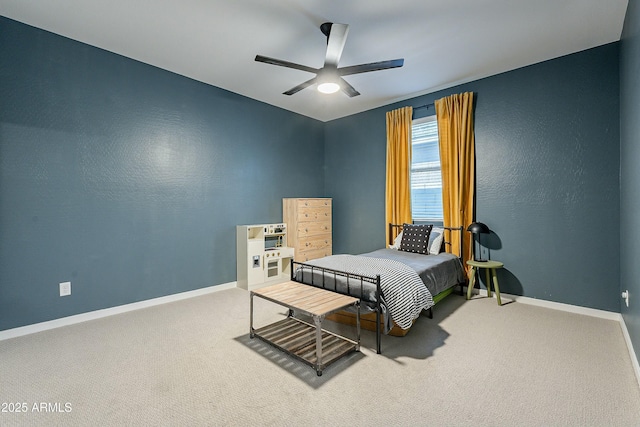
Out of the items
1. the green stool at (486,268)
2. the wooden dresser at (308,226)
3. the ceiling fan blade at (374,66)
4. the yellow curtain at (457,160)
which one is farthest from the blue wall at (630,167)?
the wooden dresser at (308,226)

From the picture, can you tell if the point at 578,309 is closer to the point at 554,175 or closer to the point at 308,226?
the point at 554,175

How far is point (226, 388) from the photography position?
1878 millimetres

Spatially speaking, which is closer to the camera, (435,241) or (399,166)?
(435,241)

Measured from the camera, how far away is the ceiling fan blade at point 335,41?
232 centimetres

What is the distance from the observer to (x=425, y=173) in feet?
14.5

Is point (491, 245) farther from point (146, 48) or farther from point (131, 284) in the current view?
point (146, 48)

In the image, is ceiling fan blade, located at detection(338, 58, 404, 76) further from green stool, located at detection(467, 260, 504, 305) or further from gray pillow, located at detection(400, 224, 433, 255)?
green stool, located at detection(467, 260, 504, 305)

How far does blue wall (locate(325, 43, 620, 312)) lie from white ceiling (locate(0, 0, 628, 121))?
290 mm

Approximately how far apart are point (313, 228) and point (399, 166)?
176 cm

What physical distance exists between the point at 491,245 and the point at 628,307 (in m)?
1.45

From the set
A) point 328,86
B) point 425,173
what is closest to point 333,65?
point 328,86

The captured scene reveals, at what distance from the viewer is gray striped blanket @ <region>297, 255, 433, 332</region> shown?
2369mm

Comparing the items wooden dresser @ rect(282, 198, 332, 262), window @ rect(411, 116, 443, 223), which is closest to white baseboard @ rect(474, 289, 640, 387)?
window @ rect(411, 116, 443, 223)

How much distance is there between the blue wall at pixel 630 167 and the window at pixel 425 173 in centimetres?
189
